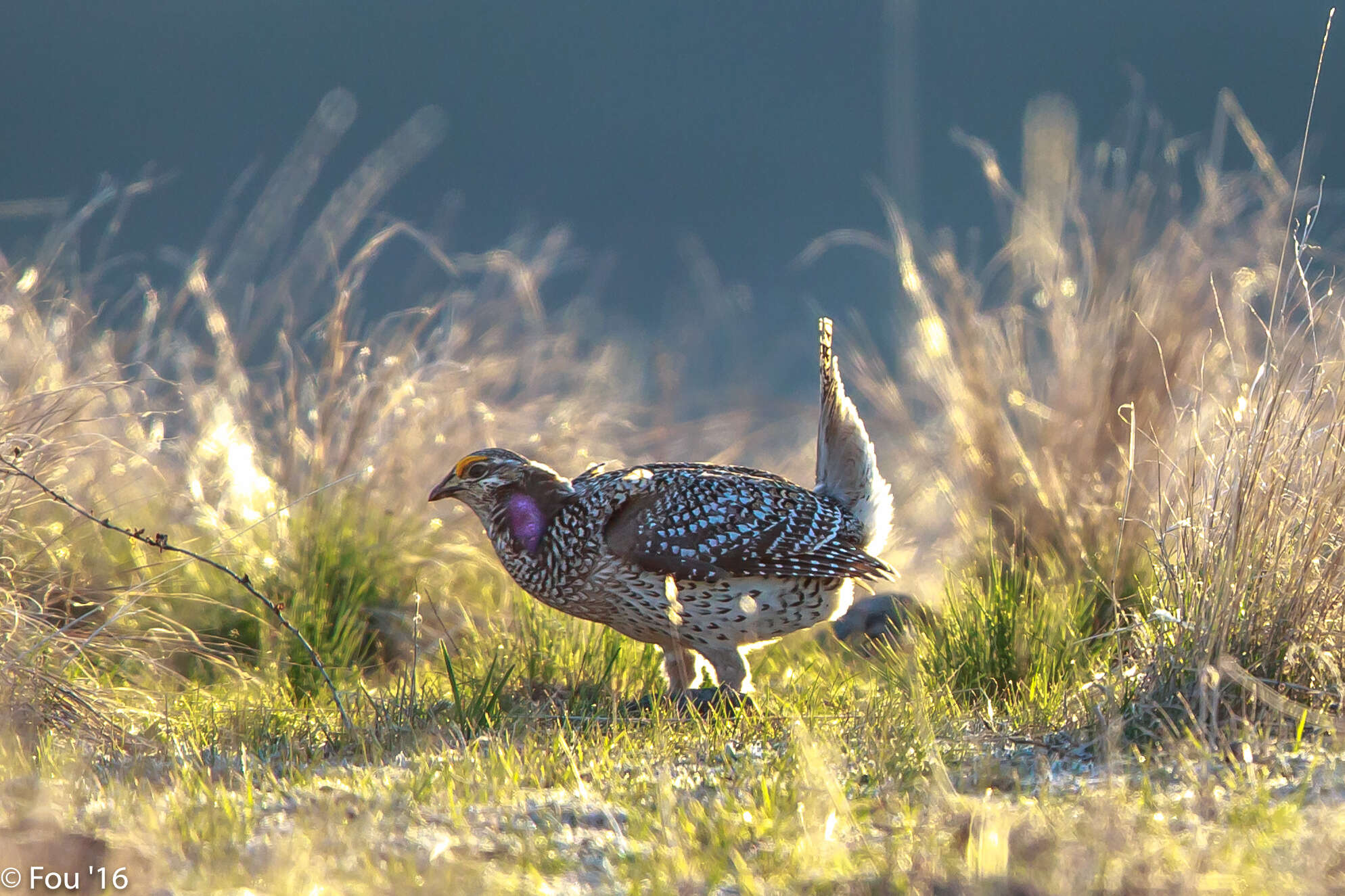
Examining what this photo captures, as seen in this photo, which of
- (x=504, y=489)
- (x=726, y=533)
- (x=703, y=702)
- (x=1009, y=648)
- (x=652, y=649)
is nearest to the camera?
(x=703, y=702)

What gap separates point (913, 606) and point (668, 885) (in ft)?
9.90

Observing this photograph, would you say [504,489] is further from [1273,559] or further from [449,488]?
[1273,559]

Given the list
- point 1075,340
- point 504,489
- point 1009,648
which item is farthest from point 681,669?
point 1075,340

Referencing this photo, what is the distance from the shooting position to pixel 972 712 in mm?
3902

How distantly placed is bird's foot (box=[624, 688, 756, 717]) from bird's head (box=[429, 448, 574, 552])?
0.70 m

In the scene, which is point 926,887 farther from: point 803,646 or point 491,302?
point 491,302

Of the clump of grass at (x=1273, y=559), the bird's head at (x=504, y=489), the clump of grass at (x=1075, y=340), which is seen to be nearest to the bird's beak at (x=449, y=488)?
the bird's head at (x=504, y=489)

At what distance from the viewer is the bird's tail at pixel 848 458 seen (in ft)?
16.4

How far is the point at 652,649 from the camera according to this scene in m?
5.02

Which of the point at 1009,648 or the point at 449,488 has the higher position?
the point at 449,488

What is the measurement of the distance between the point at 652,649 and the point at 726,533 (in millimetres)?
826

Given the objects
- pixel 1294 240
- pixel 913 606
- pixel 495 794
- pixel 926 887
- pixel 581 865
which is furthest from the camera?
pixel 913 606

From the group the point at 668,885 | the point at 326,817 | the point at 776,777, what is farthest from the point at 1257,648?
the point at 326,817

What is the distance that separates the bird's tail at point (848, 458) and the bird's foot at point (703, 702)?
3.39ft
